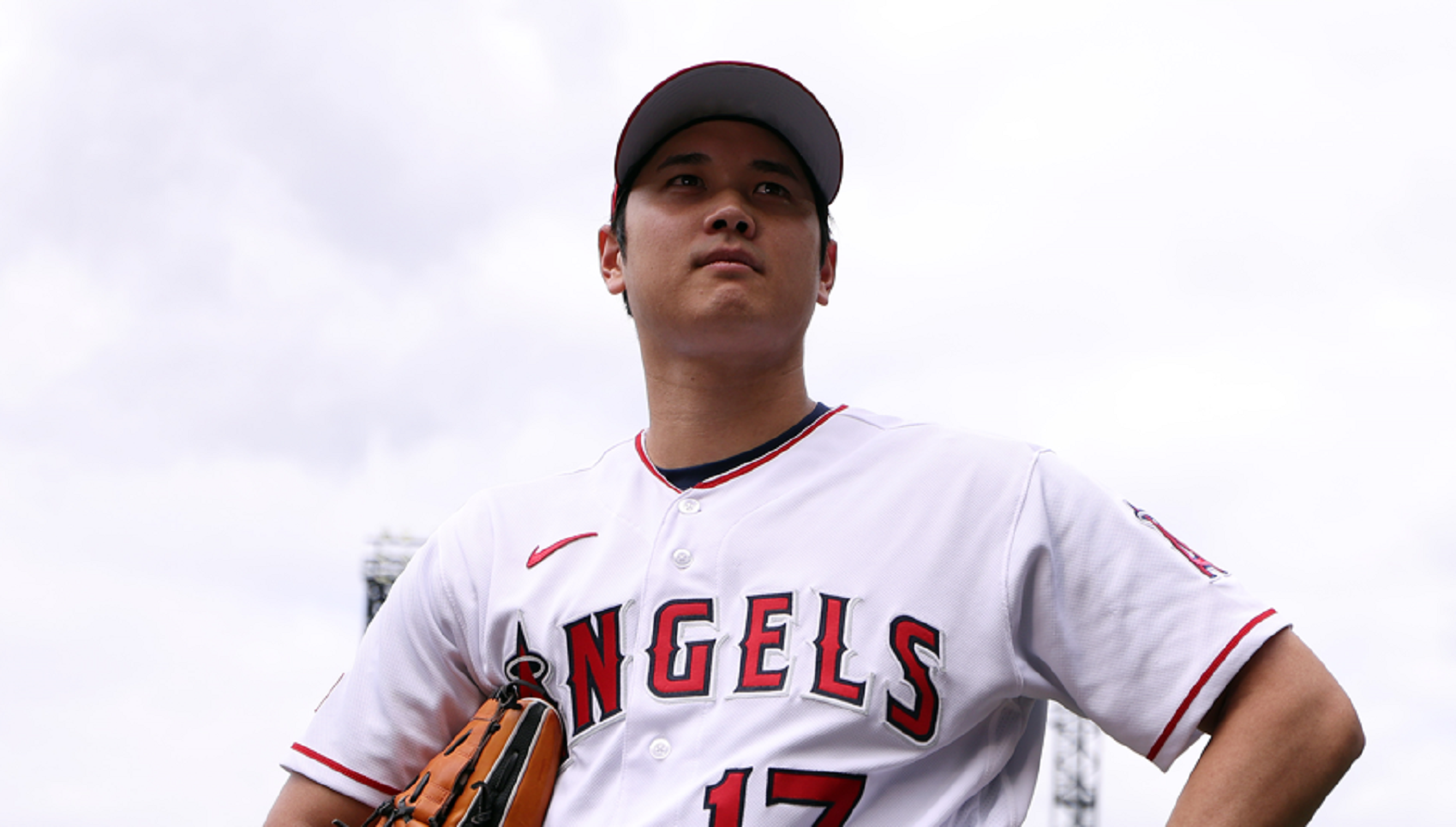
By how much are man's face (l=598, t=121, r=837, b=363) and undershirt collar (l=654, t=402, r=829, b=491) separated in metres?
0.16

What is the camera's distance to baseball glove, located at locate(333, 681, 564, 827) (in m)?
2.23

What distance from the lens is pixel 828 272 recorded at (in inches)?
114

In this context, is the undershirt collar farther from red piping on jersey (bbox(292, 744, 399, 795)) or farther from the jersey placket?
red piping on jersey (bbox(292, 744, 399, 795))

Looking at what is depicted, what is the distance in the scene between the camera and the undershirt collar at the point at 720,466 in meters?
2.51

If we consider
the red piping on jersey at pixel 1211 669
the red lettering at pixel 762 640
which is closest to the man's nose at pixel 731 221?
the red lettering at pixel 762 640

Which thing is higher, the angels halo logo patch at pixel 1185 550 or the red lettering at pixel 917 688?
the angels halo logo patch at pixel 1185 550

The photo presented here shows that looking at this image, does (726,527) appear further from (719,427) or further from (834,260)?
(834,260)

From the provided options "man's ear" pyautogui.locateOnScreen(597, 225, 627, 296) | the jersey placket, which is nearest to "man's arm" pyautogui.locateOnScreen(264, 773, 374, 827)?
the jersey placket

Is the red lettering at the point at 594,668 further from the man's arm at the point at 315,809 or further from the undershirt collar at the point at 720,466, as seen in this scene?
the man's arm at the point at 315,809

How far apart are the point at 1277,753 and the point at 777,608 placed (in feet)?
2.59

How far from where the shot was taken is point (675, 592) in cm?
227

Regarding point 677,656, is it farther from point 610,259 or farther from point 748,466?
point 610,259

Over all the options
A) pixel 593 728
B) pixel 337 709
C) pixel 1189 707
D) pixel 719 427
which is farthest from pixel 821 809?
pixel 337 709

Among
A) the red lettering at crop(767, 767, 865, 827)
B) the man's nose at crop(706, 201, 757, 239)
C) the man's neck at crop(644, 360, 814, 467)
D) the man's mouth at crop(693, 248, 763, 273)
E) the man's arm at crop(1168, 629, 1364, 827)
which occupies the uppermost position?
the man's nose at crop(706, 201, 757, 239)
